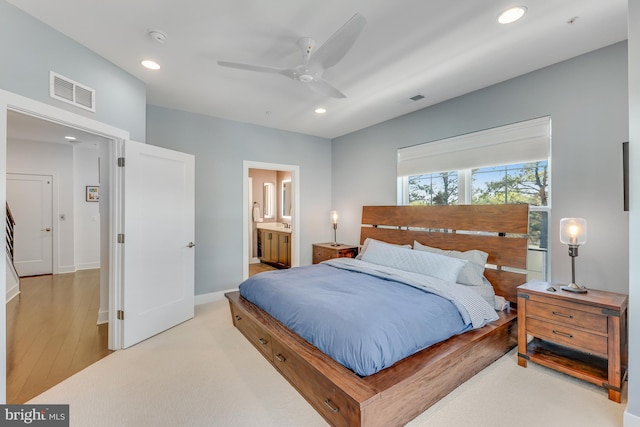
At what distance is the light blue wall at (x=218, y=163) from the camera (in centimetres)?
403

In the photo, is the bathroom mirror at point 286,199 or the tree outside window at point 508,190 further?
the bathroom mirror at point 286,199

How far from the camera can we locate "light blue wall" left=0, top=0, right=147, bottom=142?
6.28 ft

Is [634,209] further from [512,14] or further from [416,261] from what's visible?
[416,261]

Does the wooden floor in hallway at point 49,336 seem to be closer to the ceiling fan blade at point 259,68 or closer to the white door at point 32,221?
the white door at point 32,221

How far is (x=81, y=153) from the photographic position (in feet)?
20.7

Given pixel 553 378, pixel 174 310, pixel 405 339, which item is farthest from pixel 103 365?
pixel 553 378

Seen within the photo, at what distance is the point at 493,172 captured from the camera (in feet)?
11.0

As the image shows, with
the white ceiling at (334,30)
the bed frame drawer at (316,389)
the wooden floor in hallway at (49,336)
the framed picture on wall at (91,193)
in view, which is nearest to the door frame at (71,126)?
the wooden floor in hallway at (49,336)

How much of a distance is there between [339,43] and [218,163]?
118 inches

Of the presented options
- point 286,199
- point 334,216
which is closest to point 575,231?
point 334,216

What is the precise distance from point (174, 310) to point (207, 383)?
1.40 meters

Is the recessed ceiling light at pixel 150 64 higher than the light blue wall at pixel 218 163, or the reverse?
the recessed ceiling light at pixel 150 64

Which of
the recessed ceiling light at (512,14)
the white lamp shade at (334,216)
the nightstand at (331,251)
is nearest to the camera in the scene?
the recessed ceiling light at (512,14)

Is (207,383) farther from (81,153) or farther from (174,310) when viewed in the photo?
(81,153)
